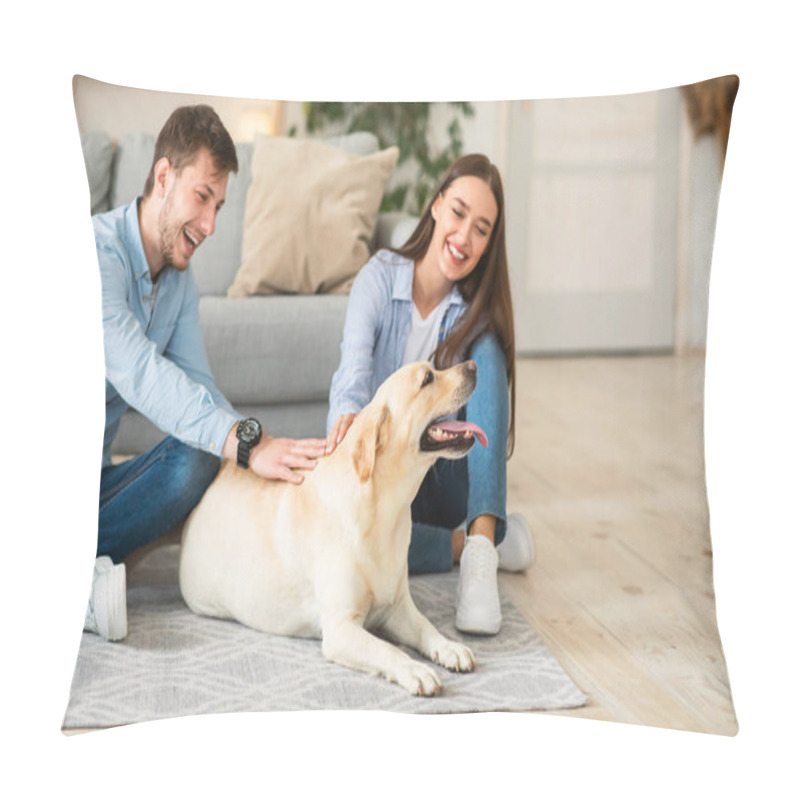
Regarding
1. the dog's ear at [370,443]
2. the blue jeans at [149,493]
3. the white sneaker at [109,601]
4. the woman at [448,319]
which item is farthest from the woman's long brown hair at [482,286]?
the white sneaker at [109,601]

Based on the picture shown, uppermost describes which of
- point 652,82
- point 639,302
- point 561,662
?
point 652,82

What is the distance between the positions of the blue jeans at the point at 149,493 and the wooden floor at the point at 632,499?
0.46m

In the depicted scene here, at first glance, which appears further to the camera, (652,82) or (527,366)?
(652,82)

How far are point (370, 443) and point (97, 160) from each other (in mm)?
540

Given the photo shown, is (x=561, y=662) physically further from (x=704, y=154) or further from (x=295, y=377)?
(x=704, y=154)

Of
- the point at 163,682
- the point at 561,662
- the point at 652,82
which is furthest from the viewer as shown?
the point at 652,82

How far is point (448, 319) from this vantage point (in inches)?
68.1

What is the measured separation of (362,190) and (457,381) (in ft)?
1.02

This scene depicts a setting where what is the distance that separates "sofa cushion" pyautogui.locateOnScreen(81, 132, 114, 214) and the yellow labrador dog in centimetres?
42

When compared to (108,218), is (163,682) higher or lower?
lower

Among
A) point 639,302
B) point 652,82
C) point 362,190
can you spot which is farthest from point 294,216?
point 652,82

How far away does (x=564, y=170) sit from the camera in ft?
5.64

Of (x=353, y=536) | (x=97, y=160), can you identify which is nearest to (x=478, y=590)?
(x=353, y=536)

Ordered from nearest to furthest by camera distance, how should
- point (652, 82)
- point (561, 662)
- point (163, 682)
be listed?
point (163, 682)
point (561, 662)
point (652, 82)
